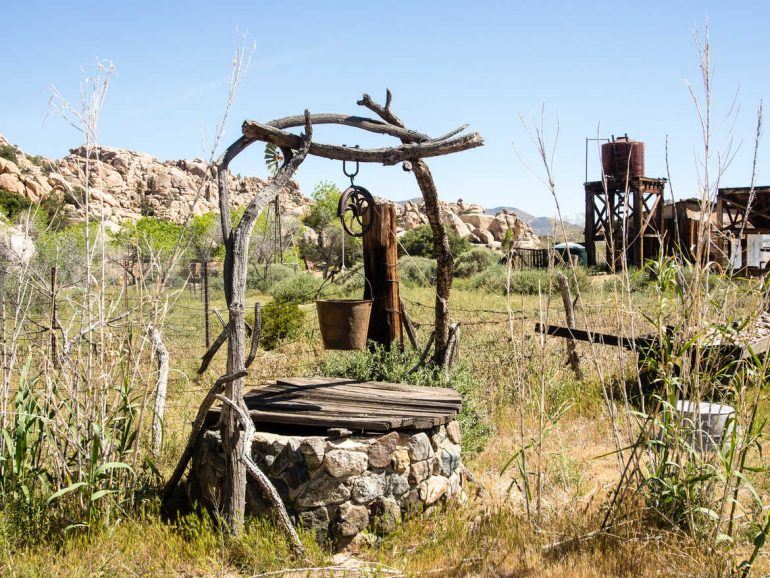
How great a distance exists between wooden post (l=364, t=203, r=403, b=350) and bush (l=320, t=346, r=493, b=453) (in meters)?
0.21

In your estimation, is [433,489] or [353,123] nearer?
[433,489]

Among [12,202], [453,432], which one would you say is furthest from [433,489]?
[12,202]

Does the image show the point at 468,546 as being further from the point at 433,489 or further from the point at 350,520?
the point at 350,520

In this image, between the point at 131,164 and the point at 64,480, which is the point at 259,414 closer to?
the point at 64,480

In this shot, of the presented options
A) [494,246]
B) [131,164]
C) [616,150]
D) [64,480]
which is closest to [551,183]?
[64,480]

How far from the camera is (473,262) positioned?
2906 centimetres

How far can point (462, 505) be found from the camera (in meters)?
4.20

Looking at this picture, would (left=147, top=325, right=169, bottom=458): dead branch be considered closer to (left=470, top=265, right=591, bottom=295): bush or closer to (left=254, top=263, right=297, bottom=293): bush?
(left=470, top=265, right=591, bottom=295): bush

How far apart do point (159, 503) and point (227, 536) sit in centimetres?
57

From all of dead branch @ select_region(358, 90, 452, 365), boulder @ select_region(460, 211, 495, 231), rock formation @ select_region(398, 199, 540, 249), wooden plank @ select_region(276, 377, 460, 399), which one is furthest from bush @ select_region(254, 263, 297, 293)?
boulder @ select_region(460, 211, 495, 231)

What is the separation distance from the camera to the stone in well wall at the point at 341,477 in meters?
3.70

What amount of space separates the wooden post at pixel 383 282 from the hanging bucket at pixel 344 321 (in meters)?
1.17

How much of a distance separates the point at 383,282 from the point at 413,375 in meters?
1.04

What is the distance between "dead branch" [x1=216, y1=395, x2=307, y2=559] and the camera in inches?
136
